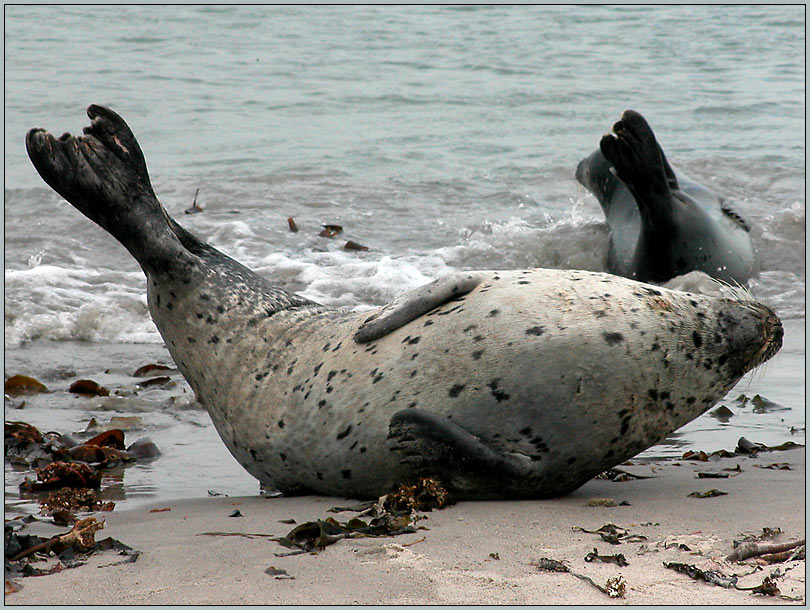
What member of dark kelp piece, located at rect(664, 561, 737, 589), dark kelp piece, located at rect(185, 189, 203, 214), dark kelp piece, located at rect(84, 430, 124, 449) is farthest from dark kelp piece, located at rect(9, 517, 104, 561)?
dark kelp piece, located at rect(185, 189, 203, 214)

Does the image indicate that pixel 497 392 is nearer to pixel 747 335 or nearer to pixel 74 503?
pixel 747 335

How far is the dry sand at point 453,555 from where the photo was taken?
2570 mm

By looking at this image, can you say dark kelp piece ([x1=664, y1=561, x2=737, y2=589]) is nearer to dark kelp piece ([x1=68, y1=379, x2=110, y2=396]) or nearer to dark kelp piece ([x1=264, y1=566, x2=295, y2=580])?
dark kelp piece ([x1=264, y1=566, x2=295, y2=580])

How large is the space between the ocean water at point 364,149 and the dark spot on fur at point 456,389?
1.06 meters

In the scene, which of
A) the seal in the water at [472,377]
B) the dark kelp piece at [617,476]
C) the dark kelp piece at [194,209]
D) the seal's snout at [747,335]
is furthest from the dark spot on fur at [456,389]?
the dark kelp piece at [194,209]

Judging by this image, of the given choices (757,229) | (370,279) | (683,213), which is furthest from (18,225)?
(757,229)

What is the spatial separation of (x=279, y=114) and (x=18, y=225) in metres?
5.58

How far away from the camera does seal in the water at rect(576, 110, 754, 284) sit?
21.3ft

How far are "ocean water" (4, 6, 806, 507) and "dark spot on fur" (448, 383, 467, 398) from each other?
106 centimetres

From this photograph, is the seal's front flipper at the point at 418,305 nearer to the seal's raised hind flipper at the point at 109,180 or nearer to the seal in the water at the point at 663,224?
Answer: the seal's raised hind flipper at the point at 109,180

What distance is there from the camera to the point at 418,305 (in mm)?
3818

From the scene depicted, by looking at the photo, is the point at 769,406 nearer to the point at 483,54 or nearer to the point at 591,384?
the point at 591,384

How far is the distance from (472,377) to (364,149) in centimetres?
878

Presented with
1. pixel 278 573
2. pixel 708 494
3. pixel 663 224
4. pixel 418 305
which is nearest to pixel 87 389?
pixel 418 305
